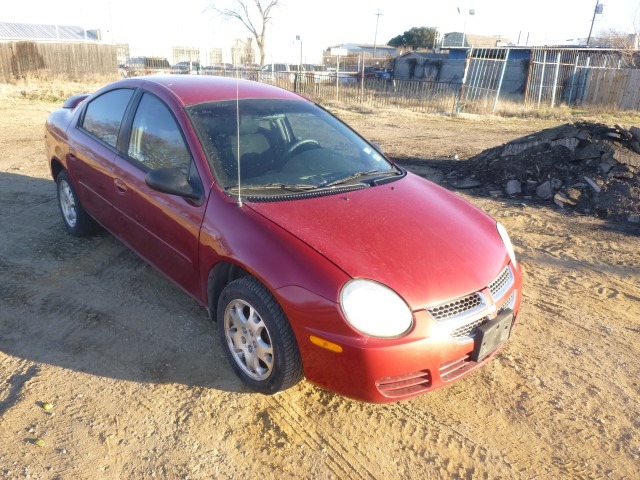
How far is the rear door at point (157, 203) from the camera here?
10.3 feet

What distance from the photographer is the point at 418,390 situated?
2.50m

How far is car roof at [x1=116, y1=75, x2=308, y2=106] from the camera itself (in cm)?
356

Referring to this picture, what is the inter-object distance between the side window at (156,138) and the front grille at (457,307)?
5.92 feet

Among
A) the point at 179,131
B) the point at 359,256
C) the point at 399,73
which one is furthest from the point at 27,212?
the point at 399,73

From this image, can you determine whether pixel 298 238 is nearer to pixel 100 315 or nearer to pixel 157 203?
pixel 157 203

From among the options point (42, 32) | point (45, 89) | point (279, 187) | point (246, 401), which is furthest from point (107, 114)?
point (42, 32)

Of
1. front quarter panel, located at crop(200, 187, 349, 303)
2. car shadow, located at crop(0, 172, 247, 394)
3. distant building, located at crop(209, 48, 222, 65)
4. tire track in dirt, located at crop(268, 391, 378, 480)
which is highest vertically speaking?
distant building, located at crop(209, 48, 222, 65)

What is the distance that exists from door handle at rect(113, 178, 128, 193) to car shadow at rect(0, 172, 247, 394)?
2.71ft

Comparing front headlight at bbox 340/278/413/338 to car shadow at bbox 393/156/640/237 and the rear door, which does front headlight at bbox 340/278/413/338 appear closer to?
the rear door

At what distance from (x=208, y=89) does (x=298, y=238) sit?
1.73m

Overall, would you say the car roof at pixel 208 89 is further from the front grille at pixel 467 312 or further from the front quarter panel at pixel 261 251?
the front grille at pixel 467 312

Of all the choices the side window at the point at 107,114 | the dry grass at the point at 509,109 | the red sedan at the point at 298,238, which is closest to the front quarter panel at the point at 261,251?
the red sedan at the point at 298,238

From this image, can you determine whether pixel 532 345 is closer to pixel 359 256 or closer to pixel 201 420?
pixel 359 256

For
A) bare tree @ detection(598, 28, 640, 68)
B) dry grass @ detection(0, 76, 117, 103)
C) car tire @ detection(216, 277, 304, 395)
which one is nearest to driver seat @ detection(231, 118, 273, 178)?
car tire @ detection(216, 277, 304, 395)
